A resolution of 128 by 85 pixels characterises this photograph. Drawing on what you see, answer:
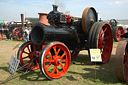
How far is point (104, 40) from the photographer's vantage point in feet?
16.7

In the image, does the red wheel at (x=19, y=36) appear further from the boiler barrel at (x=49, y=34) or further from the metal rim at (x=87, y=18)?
the boiler barrel at (x=49, y=34)

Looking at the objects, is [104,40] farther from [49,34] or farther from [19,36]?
[19,36]

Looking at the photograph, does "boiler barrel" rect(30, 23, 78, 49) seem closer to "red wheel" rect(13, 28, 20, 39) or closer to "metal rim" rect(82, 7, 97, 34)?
"metal rim" rect(82, 7, 97, 34)

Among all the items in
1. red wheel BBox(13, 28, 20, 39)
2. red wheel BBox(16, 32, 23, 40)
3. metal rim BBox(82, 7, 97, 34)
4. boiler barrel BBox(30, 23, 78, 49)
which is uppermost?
metal rim BBox(82, 7, 97, 34)

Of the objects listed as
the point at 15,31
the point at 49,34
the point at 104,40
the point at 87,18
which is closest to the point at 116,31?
the point at 104,40

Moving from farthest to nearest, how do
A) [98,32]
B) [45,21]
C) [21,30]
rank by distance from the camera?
[21,30]
[98,32]
[45,21]

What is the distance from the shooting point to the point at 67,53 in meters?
3.58

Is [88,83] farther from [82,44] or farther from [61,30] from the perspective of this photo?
[82,44]

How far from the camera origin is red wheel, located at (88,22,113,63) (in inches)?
167

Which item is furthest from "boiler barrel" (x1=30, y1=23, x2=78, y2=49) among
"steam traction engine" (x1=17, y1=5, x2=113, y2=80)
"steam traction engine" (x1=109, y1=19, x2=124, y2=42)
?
"steam traction engine" (x1=109, y1=19, x2=124, y2=42)

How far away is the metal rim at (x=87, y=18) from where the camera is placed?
4.43 m

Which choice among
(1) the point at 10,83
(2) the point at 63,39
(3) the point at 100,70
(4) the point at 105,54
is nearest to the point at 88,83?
(3) the point at 100,70

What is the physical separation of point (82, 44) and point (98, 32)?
0.77 meters

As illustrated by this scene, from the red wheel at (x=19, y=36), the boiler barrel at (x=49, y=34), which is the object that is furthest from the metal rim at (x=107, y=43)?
the red wheel at (x=19, y=36)
